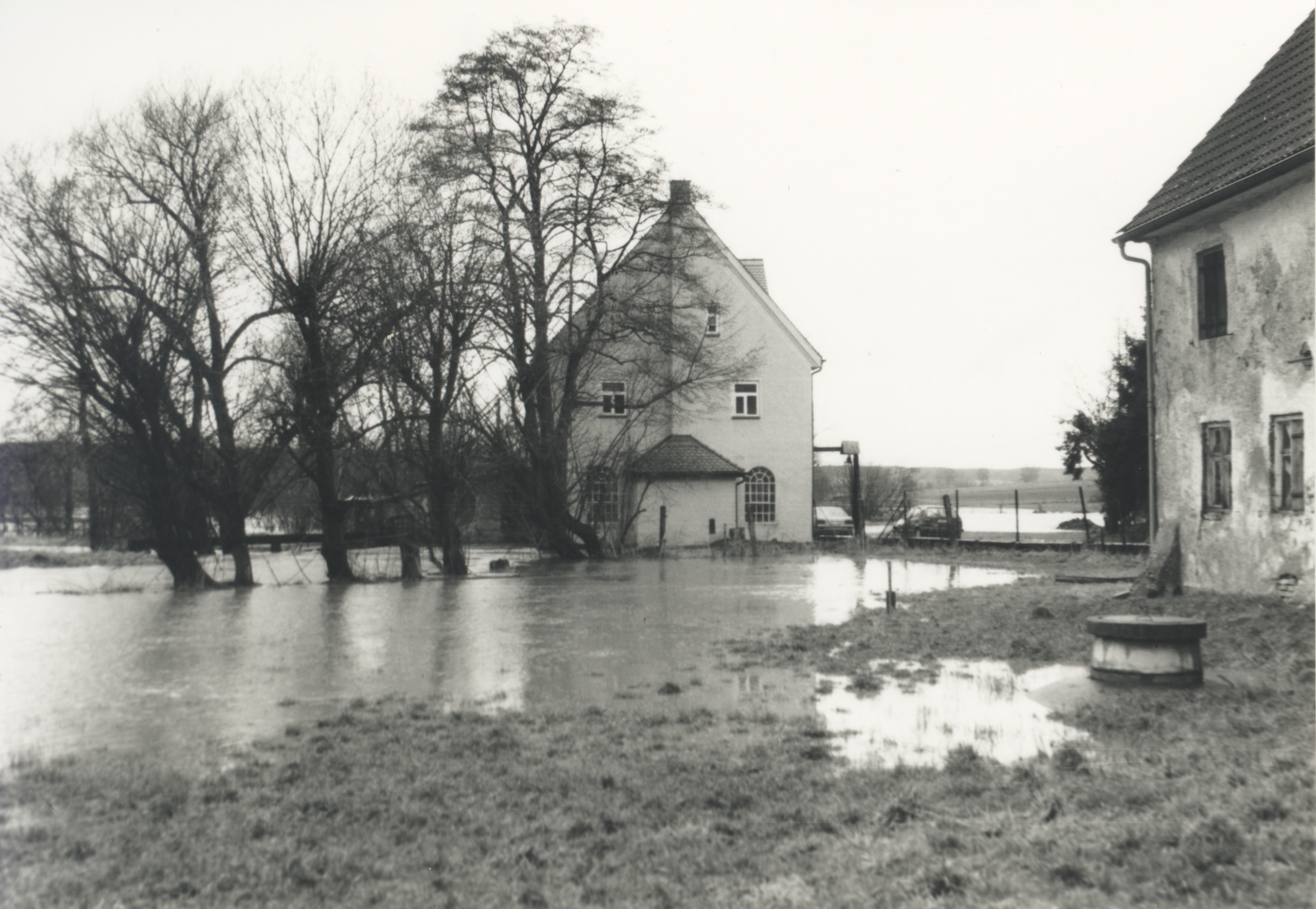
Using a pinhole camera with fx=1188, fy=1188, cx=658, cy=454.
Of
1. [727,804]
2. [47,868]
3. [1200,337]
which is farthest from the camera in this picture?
[1200,337]

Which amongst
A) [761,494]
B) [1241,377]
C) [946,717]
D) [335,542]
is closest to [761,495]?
[761,494]

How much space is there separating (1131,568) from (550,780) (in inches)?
807

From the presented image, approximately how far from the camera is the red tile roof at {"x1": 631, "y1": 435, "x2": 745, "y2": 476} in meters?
42.4

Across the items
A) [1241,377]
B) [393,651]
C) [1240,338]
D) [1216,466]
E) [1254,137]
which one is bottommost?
[393,651]

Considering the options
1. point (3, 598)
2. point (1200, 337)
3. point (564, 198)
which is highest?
point (564, 198)

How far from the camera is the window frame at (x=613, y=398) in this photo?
4078 cm

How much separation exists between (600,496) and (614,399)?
18.5 feet

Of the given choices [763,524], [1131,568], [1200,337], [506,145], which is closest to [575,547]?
[763,524]

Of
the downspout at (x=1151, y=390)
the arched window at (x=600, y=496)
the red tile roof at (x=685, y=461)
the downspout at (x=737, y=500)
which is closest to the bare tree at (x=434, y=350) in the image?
the arched window at (x=600, y=496)

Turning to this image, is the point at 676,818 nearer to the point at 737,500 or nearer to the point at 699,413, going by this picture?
the point at 737,500

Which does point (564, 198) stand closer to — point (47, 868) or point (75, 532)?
point (75, 532)

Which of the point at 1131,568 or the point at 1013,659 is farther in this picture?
the point at 1131,568

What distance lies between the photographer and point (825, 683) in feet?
36.8

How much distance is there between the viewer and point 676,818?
6594mm
